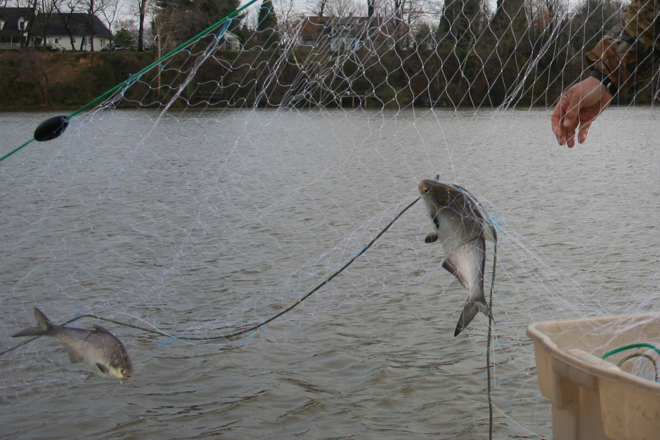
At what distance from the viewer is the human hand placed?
2896 millimetres

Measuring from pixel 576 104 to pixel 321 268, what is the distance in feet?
13.9

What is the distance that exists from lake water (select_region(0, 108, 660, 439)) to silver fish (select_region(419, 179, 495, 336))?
2.18ft

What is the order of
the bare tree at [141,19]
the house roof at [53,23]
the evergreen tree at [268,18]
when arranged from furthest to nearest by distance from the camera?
the house roof at [53,23] < the bare tree at [141,19] < the evergreen tree at [268,18]

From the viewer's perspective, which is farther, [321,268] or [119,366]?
[321,268]

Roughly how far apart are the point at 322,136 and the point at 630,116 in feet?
44.9

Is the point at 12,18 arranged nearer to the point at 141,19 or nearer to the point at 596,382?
the point at 141,19

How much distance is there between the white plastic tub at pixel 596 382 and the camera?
1991mm

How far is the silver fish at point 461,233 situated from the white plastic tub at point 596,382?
0.93 ft

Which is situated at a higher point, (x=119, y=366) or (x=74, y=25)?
(x=74, y=25)

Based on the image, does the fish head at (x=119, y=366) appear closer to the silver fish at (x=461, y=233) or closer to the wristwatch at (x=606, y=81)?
the silver fish at (x=461, y=233)

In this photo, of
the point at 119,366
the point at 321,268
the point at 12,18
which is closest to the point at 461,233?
the point at 119,366

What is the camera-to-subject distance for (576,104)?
114 inches

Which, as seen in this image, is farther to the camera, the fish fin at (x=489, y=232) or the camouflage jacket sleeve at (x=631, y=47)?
the camouflage jacket sleeve at (x=631, y=47)

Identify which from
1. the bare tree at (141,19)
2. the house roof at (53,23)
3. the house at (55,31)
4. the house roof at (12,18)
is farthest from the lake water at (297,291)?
the house at (55,31)
